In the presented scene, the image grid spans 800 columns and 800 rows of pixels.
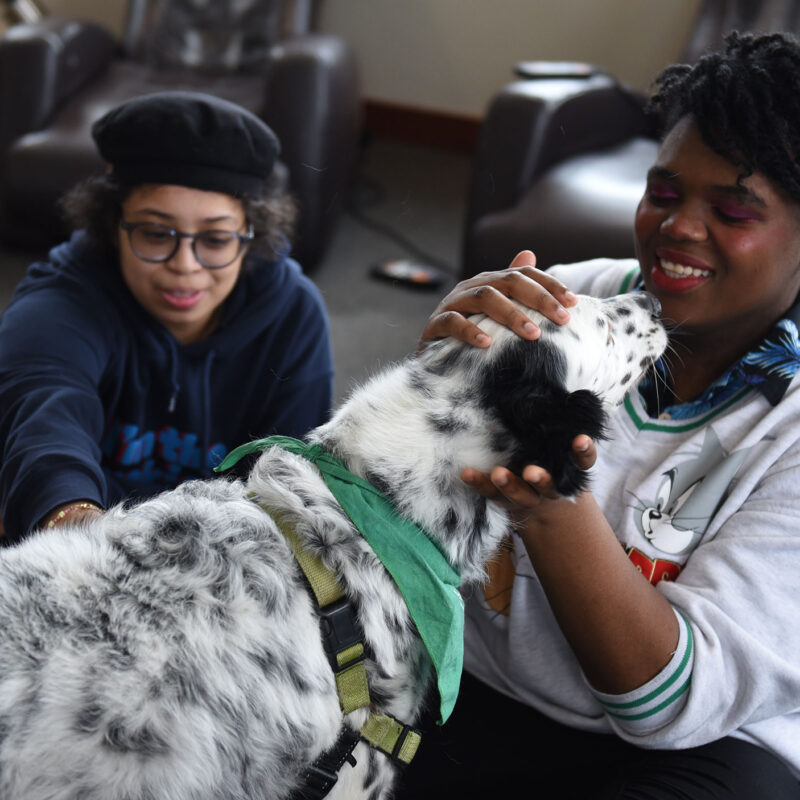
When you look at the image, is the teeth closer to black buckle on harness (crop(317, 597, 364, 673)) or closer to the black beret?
black buckle on harness (crop(317, 597, 364, 673))

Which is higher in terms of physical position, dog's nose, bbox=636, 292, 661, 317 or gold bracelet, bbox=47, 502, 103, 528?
dog's nose, bbox=636, 292, 661, 317

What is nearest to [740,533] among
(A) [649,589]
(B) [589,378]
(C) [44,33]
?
(A) [649,589]

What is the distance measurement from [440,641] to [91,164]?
3.09 m

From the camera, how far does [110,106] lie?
13.7 ft

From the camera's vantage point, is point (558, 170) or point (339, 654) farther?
point (558, 170)

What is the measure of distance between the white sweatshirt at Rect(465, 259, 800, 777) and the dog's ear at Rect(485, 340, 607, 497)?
225 mm

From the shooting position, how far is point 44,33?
4141mm

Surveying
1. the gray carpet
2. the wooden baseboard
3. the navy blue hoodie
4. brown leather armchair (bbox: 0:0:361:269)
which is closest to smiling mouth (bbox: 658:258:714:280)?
the navy blue hoodie

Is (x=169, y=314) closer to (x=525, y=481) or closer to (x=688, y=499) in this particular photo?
(x=525, y=481)

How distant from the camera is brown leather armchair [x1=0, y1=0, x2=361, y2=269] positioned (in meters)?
3.85

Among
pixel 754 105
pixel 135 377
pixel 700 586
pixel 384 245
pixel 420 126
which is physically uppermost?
pixel 754 105

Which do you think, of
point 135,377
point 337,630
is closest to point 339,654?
point 337,630

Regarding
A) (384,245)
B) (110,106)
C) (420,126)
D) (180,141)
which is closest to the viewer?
(180,141)

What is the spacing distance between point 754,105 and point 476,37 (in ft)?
13.8
